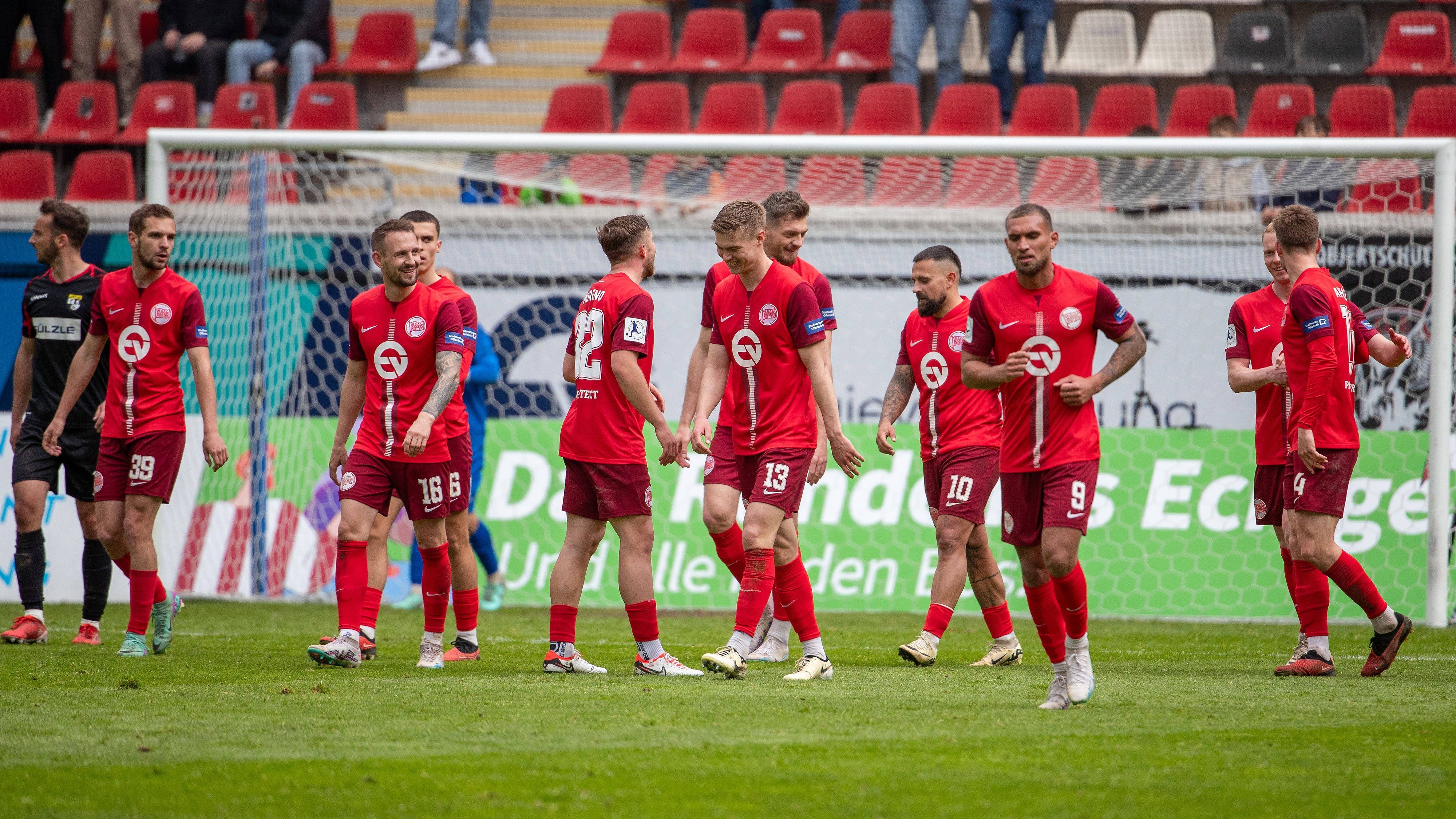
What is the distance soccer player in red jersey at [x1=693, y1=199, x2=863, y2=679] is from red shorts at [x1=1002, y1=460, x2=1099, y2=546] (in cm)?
82

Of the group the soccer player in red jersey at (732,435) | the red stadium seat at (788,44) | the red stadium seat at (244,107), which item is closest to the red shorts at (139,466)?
the soccer player in red jersey at (732,435)

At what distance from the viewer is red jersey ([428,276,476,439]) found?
21.8 feet

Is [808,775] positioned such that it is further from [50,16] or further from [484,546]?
[50,16]

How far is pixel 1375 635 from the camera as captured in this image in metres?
6.66

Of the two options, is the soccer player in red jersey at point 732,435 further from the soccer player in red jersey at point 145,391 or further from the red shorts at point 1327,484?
the soccer player in red jersey at point 145,391

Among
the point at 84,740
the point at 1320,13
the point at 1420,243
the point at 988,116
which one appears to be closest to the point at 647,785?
the point at 84,740

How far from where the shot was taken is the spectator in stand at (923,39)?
15.7 meters

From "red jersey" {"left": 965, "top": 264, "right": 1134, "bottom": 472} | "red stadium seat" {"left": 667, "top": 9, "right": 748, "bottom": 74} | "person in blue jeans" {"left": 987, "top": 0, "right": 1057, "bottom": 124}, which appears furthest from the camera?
"red stadium seat" {"left": 667, "top": 9, "right": 748, "bottom": 74}

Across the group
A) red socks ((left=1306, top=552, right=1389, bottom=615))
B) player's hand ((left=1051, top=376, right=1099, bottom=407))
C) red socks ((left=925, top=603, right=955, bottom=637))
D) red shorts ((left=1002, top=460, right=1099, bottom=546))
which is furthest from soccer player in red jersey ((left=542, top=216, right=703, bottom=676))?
red socks ((left=1306, top=552, right=1389, bottom=615))

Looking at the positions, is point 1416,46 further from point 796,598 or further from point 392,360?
point 392,360

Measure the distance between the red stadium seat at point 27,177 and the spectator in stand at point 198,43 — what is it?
1760 millimetres

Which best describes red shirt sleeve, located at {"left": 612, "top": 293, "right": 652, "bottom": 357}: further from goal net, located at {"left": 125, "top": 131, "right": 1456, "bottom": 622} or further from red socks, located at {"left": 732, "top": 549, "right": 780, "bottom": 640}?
goal net, located at {"left": 125, "top": 131, "right": 1456, "bottom": 622}

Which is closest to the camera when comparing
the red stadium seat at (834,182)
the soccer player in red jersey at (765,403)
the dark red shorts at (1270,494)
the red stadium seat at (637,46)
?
the soccer player in red jersey at (765,403)

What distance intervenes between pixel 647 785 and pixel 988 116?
12214 millimetres
